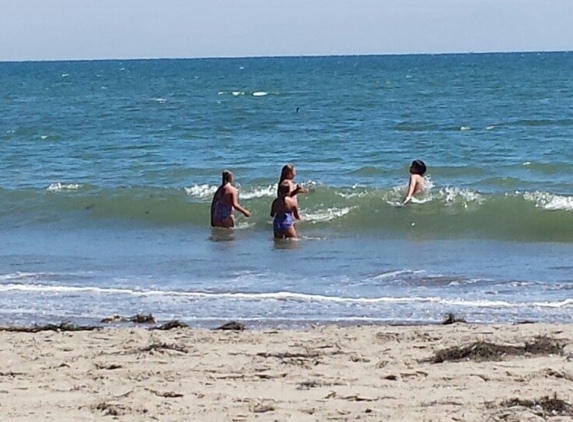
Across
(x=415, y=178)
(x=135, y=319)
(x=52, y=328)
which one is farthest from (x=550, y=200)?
(x=52, y=328)

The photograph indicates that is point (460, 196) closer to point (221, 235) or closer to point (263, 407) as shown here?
point (221, 235)

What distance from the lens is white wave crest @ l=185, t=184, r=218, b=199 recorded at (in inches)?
699

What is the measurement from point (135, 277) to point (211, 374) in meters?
4.79

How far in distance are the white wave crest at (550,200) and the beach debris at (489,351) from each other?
340 inches

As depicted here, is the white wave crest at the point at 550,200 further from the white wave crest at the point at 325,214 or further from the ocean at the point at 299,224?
the white wave crest at the point at 325,214

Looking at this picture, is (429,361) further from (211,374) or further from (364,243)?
(364,243)

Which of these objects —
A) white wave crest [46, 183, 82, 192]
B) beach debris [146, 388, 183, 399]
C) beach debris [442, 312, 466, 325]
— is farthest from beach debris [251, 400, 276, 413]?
white wave crest [46, 183, 82, 192]

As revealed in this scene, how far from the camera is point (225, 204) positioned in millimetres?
14500

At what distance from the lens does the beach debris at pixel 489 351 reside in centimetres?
664

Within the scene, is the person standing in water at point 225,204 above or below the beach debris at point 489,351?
above

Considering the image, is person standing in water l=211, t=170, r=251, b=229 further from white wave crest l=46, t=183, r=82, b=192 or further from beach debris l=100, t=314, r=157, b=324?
beach debris l=100, t=314, r=157, b=324

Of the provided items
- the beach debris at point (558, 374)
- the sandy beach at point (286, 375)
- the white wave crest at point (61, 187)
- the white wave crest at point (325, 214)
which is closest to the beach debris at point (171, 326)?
the sandy beach at point (286, 375)

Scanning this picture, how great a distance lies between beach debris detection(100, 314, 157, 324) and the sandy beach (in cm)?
51

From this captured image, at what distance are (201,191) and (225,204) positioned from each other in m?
3.62
